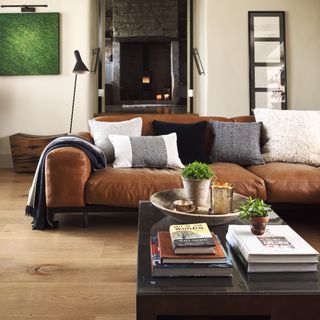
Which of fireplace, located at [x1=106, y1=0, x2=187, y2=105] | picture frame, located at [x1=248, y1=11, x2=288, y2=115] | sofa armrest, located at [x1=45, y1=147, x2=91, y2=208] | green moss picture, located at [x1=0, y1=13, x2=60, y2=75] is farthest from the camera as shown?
fireplace, located at [x1=106, y1=0, x2=187, y2=105]

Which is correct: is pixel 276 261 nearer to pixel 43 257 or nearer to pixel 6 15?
pixel 43 257

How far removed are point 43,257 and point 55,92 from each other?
3.60 metres

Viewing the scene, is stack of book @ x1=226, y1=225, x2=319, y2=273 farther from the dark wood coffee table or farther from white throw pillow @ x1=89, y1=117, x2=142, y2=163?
white throw pillow @ x1=89, y1=117, x2=142, y2=163

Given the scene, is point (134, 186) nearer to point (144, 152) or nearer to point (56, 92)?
point (144, 152)

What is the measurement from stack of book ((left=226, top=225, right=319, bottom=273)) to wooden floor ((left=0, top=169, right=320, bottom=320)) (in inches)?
25.6

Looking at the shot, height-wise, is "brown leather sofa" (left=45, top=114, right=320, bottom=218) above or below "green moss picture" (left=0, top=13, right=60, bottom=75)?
below

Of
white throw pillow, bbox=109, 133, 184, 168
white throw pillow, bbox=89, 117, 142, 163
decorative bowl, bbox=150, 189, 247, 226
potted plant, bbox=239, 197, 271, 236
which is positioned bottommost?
decorative bowl, bbox=150, 189, 247, 226

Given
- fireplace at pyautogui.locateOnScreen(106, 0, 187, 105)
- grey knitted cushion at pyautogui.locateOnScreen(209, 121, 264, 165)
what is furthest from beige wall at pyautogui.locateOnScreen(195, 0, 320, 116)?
grey knitted cushion at pyautogui.locateOnScreen(209, 121, 264, 165)

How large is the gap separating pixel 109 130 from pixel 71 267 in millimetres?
1395

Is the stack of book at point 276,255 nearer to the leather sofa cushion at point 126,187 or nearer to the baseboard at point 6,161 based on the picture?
the leather sofa cushion at point 126,187

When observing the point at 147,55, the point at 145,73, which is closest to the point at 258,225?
the point at 145,73

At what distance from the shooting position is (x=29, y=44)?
532cm

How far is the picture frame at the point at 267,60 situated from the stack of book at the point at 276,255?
157 inches

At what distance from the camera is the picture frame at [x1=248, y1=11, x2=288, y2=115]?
4.99m
